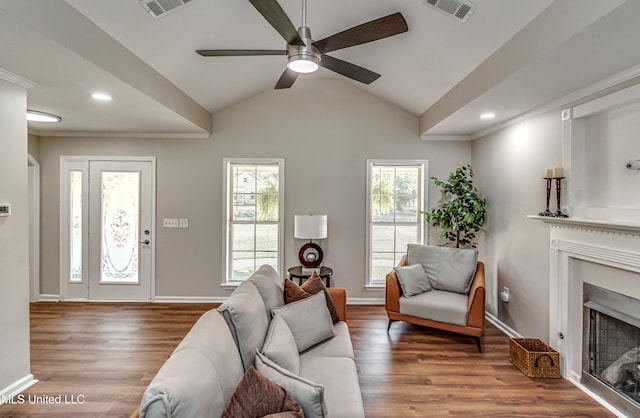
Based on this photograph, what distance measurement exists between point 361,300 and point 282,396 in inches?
138

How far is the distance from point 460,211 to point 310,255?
196 centimetres

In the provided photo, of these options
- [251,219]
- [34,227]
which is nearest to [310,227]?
[251,219]

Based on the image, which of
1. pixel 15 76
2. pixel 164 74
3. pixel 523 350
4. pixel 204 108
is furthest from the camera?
pixel 204 108

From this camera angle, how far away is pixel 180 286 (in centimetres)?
477

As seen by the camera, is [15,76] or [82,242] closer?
[15,76]

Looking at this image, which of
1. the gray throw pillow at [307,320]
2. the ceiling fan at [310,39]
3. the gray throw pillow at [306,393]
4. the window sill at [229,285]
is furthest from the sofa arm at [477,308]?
the window sill at [229,285]

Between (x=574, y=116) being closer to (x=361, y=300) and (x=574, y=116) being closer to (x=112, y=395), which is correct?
(x=361, y=300)

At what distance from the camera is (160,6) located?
7.54 ft

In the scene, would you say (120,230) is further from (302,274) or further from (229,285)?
(302,274)

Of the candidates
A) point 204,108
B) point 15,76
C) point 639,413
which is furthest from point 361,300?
point 15,76

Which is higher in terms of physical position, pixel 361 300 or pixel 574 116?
pixel 574 116

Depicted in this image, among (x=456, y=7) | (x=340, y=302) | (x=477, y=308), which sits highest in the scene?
(x=456, y=7)

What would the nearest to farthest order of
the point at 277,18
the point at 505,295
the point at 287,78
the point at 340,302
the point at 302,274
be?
the point at 277,18
the point at 287,78
the point at 340,302
the point at 505,295
the point at 302,274

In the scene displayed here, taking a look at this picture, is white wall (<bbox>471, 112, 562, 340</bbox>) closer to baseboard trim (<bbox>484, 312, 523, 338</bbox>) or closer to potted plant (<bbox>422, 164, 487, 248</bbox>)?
baseboard trim (<bbox>484, 312, 523, 338</bbox>)
